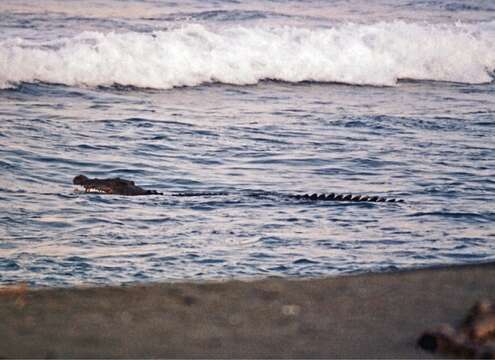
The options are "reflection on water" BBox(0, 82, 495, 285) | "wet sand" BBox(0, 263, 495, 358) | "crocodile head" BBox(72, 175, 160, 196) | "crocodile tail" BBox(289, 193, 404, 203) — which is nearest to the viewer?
"wet sand" BBox(0, 263, 495, 358)

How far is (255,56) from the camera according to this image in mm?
16234

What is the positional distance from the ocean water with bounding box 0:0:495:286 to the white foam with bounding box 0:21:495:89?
4cm

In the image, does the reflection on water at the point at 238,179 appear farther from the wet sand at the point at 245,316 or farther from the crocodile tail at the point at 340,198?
the wet sand at the point at 245,316

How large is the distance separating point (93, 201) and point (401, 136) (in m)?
4.32

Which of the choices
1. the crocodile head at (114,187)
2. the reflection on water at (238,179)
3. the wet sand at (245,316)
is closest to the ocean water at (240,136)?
the reflection on water at (238,179)

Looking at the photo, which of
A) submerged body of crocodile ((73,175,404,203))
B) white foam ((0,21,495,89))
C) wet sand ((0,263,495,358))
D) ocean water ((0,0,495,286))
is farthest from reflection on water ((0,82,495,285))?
white foam ((0,21,495,89))

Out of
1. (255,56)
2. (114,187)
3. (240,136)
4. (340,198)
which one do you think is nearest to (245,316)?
(340,198)

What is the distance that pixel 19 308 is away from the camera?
3656 mm

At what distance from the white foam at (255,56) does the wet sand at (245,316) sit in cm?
941

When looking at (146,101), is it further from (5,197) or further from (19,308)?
(19,308)

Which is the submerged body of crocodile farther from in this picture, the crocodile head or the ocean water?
the ocean water

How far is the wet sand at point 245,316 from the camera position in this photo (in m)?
3.25

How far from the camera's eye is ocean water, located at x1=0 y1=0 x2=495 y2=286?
5176 mm

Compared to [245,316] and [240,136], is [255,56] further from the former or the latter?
[245,316]
